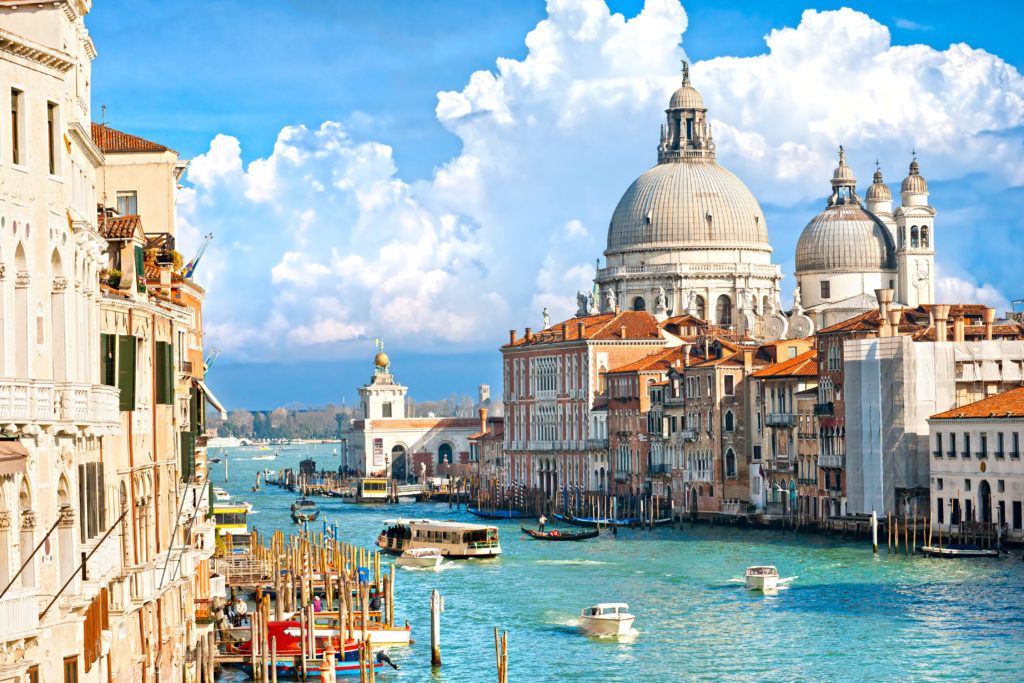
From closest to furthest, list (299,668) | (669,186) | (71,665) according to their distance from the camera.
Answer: (71,665)
(299,668)
(669,186)

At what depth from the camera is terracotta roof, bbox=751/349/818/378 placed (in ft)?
183

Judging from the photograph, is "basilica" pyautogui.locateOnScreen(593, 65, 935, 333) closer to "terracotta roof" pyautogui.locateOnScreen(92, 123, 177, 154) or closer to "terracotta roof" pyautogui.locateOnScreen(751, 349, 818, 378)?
"terracotta roof" pyautogui.locateOnScreen(751, 349, 818, 378)

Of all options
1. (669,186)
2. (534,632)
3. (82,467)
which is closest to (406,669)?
(534,632)

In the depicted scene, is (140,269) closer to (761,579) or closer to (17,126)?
(17,126)

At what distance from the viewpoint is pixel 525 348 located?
255 ft

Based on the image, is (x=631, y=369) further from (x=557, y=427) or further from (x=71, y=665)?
(x=71, y=665)

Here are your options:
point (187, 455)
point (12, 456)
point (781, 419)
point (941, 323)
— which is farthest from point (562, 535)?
point (12, 456)

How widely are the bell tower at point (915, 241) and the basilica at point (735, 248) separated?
4 centimetres

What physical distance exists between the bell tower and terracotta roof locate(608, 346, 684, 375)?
39.5 ft

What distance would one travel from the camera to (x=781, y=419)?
5666cm

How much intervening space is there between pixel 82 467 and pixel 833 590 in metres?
27.1

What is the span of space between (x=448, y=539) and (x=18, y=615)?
126ft

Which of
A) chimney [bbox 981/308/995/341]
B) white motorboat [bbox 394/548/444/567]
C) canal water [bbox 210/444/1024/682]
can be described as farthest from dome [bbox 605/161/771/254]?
white motorboat [bbox 394/548/444/567]

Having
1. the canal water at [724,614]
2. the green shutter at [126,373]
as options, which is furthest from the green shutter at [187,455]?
the canal water at [724,614]
